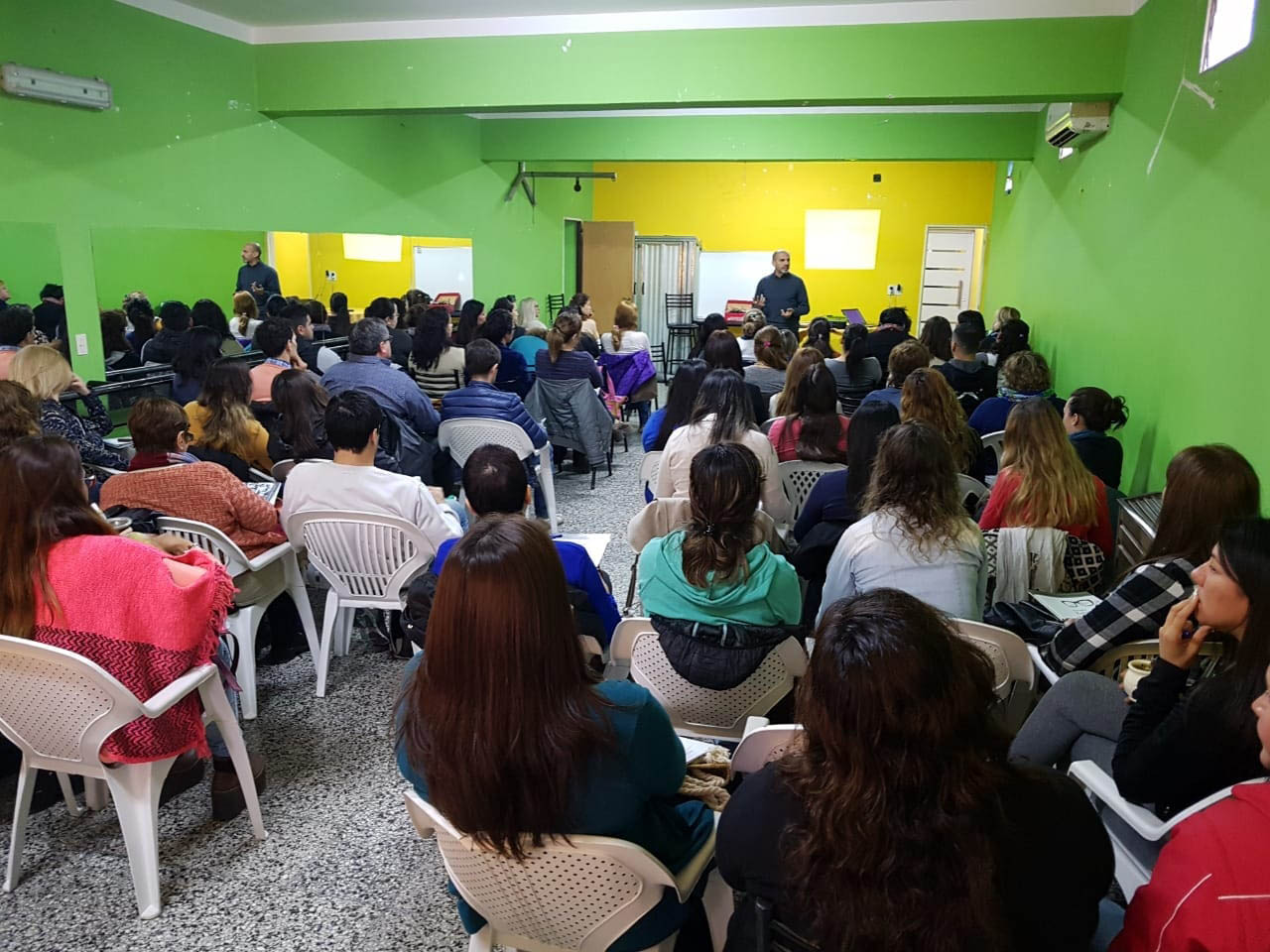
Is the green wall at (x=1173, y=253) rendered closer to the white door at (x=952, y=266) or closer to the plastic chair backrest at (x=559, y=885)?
the plastic chair backrest at (x=559, y=885)

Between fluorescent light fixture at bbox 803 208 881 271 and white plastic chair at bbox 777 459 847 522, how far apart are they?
845 centimetres

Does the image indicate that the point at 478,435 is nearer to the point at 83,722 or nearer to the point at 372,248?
the point at 83,722

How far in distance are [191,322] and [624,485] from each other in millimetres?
2870

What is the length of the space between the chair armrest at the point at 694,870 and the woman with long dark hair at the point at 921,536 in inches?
36.1

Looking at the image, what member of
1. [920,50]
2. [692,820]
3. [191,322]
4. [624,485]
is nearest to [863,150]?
[920,50]

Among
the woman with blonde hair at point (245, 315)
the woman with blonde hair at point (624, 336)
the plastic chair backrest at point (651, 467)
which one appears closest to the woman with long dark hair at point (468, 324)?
the woman with blonde hair at point (624, 336)

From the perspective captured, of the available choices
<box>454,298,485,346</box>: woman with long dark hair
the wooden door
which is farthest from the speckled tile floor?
the wooden door

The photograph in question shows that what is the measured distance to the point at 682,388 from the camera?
4.21 metres

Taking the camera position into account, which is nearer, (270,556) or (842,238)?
(270,556)

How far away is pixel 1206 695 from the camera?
1.52 metres

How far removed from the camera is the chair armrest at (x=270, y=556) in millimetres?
2867

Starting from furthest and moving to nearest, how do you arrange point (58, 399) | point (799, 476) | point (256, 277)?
point (256, 277)
point (58, 399)
point (799, 476)

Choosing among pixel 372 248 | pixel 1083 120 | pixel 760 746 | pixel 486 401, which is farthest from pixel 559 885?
pixel 372 248

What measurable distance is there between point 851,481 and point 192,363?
346 cm
